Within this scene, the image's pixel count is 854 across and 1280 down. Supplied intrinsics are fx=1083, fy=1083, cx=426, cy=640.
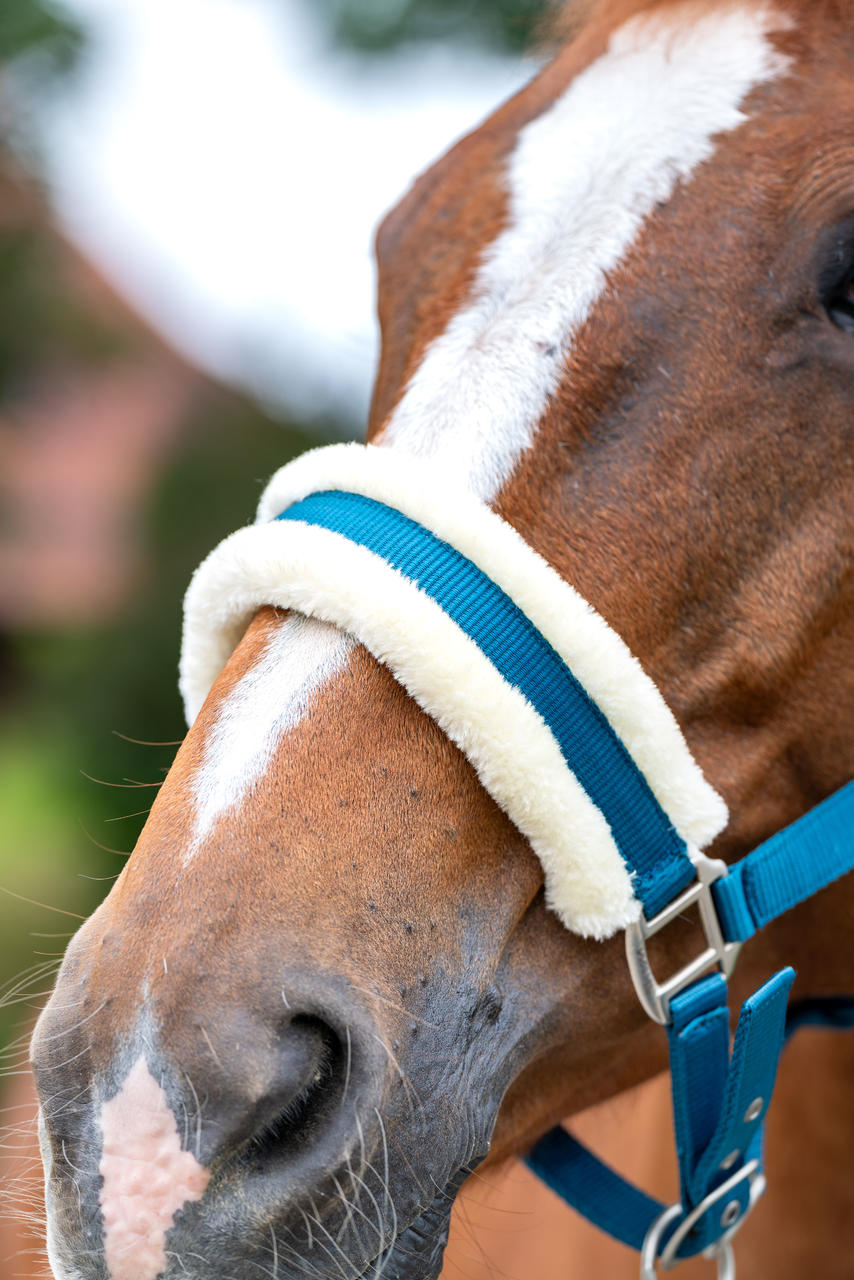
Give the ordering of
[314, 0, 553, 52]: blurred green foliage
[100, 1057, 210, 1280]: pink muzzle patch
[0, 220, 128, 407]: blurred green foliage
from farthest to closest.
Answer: [314, 0, 553, 52]: blurred green foliage < [0, 220, 128, 407]: blurred green foliage < [100, 1057, 210, 1280]: pink muzzle patch

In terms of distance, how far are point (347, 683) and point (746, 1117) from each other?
77cm

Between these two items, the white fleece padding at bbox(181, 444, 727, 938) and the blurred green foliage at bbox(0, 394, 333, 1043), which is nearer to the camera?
the white fleece padding at bbox(181, 444, 727, 938)

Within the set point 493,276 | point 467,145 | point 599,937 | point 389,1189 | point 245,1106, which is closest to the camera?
point 245,1106

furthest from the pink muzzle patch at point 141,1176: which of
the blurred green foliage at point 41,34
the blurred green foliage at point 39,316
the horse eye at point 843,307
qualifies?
the blurred green foliage at point 39,316

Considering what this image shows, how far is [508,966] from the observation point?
1158mm

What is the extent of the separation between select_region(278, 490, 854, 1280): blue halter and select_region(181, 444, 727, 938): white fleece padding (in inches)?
0.8

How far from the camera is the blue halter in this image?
113 centimetres

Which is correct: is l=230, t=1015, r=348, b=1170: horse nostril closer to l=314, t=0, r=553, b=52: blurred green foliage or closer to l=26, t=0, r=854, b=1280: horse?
l=26, t=0, r=854, b=1280: horse

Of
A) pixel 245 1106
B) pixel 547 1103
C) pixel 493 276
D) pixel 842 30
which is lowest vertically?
pixel 547 1103

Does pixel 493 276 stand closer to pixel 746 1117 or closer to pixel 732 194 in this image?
pixel 732 194

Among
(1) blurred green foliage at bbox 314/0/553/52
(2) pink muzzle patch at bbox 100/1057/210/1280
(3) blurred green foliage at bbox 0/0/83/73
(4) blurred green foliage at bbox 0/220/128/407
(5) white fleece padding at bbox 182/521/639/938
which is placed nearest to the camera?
(2) pink muzzle patch at bbox 100/1057/210/1280

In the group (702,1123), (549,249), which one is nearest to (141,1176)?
(702,1123)

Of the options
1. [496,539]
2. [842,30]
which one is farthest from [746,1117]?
[842,30]

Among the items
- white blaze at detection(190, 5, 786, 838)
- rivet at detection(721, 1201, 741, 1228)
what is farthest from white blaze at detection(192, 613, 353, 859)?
rivet at detection(721, 1201, 741, 1228)
